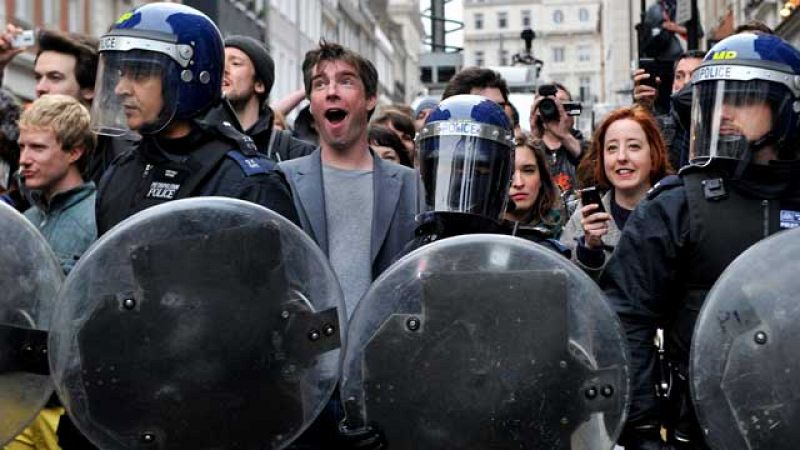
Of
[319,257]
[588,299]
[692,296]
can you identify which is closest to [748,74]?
[692,296]

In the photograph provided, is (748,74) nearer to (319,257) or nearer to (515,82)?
(319,257)

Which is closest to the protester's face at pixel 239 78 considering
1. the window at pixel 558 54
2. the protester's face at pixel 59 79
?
the protester's face at pixel 59 79

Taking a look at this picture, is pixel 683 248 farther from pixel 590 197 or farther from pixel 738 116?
pixel 590 197

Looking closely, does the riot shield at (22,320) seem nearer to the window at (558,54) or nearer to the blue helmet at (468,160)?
the blue helmet at (468,160)

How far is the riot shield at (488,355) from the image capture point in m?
3.75

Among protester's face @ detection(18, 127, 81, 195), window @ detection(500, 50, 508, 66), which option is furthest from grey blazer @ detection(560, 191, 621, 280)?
window @ detection(500, 50, 508, 66)

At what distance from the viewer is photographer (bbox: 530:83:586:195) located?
28.1 feet

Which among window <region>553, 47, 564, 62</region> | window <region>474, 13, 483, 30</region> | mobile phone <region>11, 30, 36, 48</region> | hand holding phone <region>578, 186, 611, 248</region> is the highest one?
window <region>474, 13, 483, 30</region>

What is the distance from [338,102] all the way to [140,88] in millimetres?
1142

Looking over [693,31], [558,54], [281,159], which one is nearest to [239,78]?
[281,159]

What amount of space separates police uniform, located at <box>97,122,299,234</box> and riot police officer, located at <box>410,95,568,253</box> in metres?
0.46

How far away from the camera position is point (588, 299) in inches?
150

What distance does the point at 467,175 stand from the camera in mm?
4684

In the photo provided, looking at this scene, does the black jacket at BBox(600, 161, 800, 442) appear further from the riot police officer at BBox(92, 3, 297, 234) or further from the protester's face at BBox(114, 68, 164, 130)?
the protester's face at BBox(114, 68, 164, 130)
